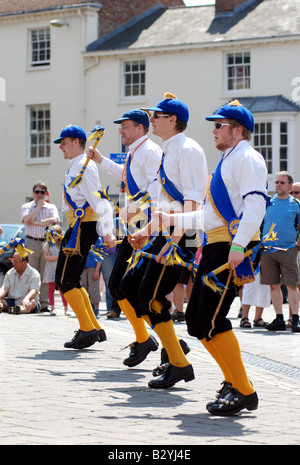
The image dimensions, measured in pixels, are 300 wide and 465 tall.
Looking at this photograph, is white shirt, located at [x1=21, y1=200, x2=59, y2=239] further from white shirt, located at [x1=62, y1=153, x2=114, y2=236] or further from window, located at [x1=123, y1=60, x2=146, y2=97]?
window, located at [x1=123, y1=60, x2=146, y2=97]

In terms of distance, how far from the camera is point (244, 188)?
600cm

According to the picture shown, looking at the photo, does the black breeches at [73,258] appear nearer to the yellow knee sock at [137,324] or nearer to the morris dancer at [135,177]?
the morris dancer at [135,177]

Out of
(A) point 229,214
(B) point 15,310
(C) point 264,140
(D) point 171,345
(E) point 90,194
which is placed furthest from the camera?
(C) point 264,140

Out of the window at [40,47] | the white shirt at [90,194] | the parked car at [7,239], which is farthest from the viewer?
the window at [40,47]

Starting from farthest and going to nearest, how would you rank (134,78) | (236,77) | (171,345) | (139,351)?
(134,78), (236,77), (139,351), (171,345)

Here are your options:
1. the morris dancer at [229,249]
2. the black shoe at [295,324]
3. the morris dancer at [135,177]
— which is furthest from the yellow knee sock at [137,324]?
the black shoe at [295,324]

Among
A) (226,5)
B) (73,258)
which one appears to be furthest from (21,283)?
(226,5)

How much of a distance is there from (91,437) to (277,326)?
24.9 feet

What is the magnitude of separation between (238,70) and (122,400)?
29.1 metres

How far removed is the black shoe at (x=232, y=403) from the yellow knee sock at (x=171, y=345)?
989mm

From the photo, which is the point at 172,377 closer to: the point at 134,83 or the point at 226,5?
the point at 134,83

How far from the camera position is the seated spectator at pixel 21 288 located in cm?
1473

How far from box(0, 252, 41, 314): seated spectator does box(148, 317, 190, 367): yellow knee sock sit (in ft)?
25.6

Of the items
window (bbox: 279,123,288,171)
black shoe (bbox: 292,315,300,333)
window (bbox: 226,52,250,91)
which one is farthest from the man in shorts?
window (bbox: 226,52,250,91)
